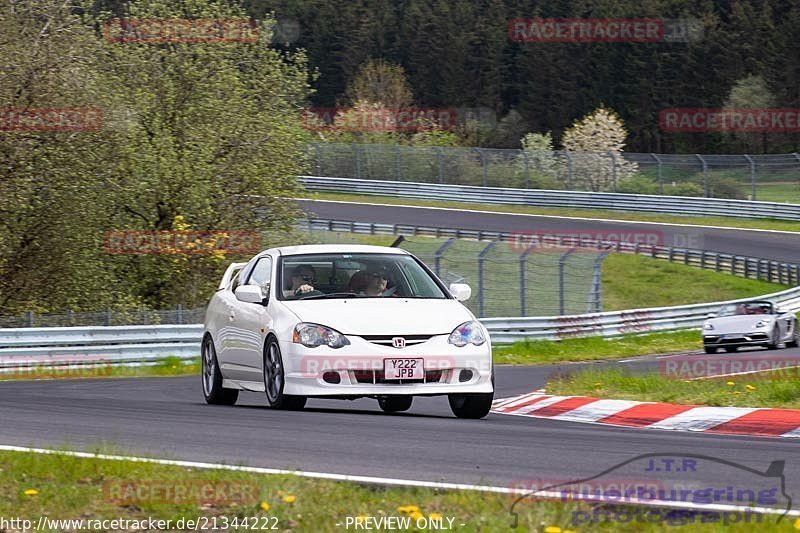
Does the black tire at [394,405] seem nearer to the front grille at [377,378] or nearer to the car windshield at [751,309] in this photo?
the front grille at [377,378]

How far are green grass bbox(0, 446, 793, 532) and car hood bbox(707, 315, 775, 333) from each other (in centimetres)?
1959

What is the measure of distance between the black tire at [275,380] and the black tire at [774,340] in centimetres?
1698

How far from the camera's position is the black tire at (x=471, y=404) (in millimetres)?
11214

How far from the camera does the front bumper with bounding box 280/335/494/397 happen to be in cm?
1061

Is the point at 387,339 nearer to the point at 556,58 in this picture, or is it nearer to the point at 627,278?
the point at 627,278

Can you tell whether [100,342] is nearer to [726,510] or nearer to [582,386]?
[582,386]

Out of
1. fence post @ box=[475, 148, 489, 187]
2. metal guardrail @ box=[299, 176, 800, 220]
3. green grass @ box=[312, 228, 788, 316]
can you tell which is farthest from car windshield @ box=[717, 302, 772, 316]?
fence post @ box=[475, 148, 489, 187]

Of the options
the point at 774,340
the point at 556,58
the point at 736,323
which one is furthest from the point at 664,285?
the point at 556,58

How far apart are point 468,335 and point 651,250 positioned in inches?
1339

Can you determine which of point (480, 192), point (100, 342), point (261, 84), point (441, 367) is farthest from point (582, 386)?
point (480, 192)

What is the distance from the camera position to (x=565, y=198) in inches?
2280

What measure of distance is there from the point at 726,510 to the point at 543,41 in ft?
315

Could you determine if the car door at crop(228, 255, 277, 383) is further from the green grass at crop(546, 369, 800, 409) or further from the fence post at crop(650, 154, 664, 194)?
the fence post at crop(650, 154, 664, 194)

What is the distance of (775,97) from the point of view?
91.6 m
